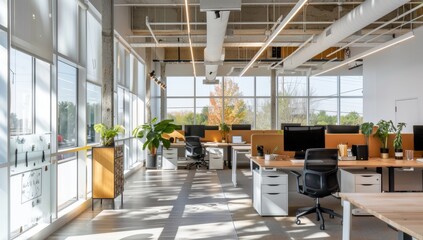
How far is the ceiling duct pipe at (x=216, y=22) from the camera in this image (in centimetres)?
595

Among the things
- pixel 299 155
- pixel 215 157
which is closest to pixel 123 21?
pixel 215 157

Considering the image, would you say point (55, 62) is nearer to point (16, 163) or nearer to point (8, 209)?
point (16, 163)

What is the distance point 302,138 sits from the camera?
6.10m

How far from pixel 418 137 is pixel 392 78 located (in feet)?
20.6

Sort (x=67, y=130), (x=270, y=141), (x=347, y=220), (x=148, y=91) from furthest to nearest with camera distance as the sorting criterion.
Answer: (x=148, y=91)
(x=270, y=141)
(x=67, y=130)
(x=347, y=220)

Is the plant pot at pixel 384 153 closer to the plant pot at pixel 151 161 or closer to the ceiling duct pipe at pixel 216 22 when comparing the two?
the ceiling duct pipe at pixel 216 22

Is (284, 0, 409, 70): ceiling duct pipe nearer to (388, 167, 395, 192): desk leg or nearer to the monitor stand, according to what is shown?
(388, 167, 395, 192): desk leg

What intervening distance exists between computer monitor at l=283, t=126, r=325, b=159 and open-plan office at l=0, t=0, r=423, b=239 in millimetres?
16

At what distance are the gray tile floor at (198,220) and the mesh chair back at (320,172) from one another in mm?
496

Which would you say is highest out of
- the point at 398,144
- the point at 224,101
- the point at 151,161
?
the point at 224,101

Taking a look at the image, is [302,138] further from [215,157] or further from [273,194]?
[215,157]

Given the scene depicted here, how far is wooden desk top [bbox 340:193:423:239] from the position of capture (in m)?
2.11

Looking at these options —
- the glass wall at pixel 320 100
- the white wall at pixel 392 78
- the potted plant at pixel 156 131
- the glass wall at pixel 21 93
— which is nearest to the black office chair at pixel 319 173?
the glass wall at pixel 21 93

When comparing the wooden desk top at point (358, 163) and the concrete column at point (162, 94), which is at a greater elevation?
the concrete column at point (162, 94)
